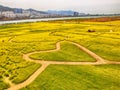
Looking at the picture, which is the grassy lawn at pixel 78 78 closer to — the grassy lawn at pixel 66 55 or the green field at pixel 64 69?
the green field at pixel 64 69

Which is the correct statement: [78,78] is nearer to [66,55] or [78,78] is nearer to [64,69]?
[64,69]

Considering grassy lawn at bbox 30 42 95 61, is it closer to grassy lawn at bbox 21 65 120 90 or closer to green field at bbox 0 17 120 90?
green field at bbox 0 17 120 90

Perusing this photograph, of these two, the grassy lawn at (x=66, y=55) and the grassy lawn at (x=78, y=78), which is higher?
the grassy lawn at (x=66, y=55)

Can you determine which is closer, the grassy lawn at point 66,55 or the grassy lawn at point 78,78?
the grassy lawn at point 78,78

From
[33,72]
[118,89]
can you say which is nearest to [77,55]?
[33,72]

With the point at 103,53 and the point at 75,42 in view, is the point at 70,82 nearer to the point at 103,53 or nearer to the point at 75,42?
the point at 103,53

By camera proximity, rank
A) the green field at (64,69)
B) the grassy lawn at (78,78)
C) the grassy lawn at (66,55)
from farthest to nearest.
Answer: the grassy lawn at (66,55), the green field at (64,69), the grassy lawn at (78,78)

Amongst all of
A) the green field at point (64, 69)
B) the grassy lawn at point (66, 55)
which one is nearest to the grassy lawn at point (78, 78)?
the green field at point (64, 69)

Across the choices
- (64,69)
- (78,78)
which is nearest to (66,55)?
(64,69)

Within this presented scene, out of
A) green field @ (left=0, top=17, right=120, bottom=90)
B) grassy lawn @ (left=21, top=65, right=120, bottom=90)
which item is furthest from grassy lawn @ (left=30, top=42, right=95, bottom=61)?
grassy lawn @ (left=21, top=65, right=120, bottom=90)
